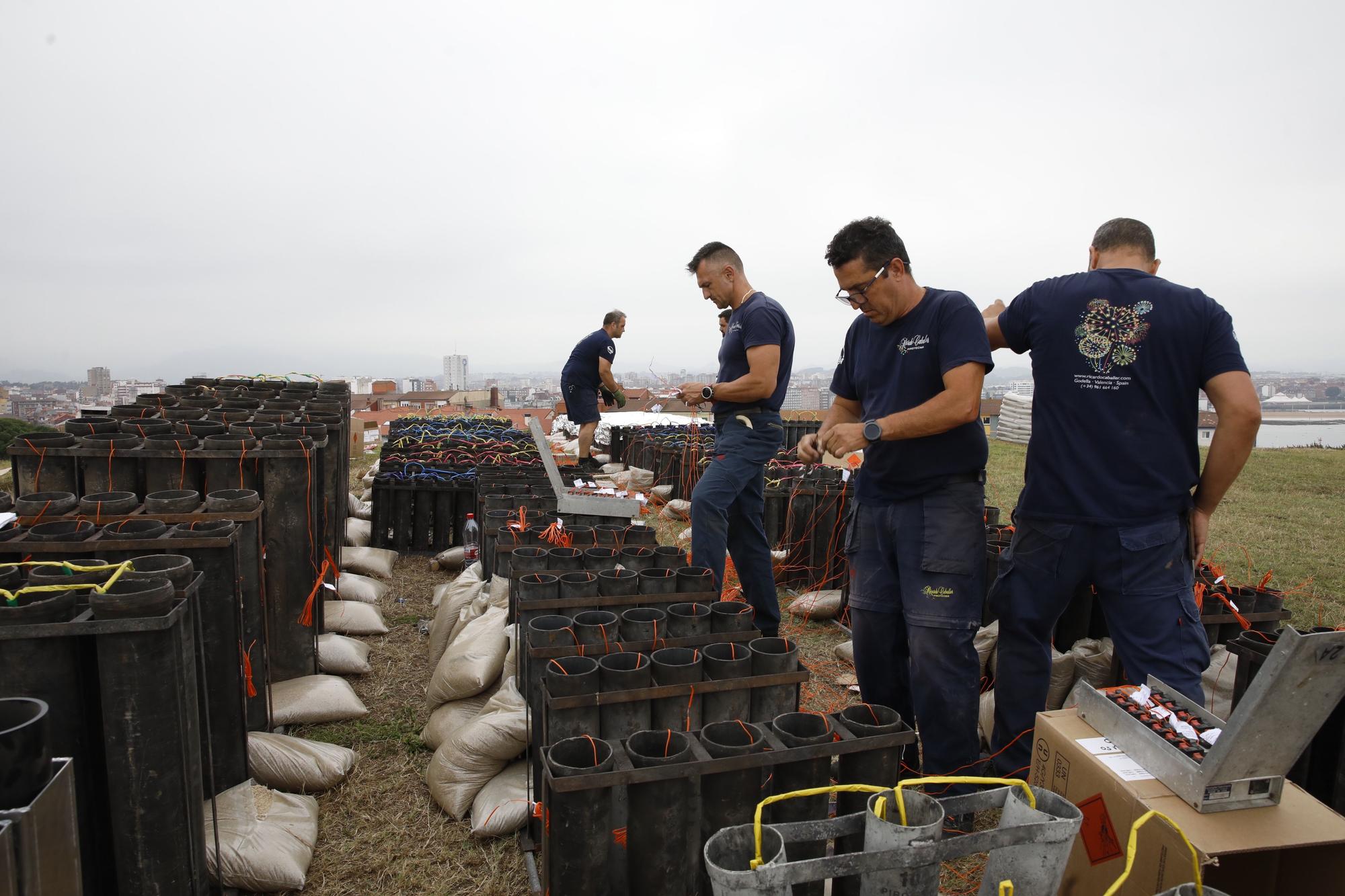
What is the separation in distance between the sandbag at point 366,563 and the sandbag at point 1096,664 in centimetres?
510

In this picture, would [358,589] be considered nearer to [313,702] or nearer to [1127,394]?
[313,702]

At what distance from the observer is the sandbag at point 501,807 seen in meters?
2.89

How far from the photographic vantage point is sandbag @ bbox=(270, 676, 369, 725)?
3699 mm

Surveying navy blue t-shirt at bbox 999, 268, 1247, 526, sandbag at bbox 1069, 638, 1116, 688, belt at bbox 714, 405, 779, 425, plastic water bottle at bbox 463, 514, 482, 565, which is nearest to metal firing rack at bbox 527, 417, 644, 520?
plastic water bottle at bbox 463, 514, 482, 565

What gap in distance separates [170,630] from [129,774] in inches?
16.0

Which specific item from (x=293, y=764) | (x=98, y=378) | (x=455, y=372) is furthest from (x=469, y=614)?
(x=455, y=372)

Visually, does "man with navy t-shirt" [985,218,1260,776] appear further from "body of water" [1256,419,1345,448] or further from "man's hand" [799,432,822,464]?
"body of water" [1256,419,1345,448]

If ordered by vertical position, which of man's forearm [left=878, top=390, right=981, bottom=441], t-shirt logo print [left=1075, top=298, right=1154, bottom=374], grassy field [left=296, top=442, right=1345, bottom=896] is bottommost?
grassy field [left=296, top=442, right=1345, bottom=896]

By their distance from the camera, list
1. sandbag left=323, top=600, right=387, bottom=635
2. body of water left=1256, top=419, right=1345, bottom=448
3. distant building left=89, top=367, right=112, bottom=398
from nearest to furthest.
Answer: sandbag left=323, top=600, right=387, bottom=635
body of water left=1256, top=419, right=1345, bottom=448
distant building left=89, top=367, right=112, bottom=398

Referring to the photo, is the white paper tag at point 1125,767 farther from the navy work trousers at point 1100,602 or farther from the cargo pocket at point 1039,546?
the cargo pocket at point 1039,546

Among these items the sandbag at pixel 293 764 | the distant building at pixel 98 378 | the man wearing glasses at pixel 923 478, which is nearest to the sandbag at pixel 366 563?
the sandbag at pixel 293 764

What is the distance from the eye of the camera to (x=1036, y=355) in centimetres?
296

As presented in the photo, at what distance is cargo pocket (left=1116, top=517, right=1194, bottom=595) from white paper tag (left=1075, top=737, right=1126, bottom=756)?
71cm

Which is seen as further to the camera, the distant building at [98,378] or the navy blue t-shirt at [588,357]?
the distant building at [98,378]
